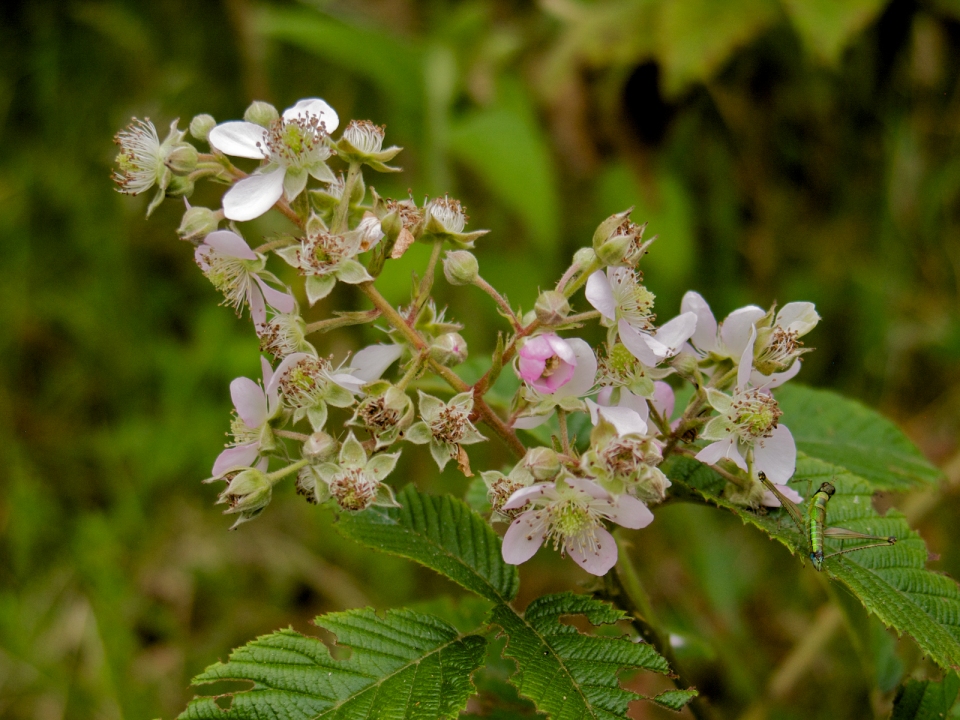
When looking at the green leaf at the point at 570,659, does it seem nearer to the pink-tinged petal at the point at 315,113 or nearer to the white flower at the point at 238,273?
the white flower at the point at 238,273

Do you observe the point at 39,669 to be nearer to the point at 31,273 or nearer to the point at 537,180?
the point at 31,273

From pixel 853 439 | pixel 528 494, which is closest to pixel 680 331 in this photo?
pixel 528 494

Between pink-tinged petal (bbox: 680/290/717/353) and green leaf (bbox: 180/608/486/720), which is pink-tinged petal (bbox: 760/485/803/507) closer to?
pink-tinged petal (bbox: 680/290/717/353)

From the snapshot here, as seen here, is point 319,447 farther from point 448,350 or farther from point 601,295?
point 601,295

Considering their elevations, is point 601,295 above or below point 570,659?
above

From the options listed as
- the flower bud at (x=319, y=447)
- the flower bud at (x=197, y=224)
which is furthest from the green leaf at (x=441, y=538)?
the flower bud at (x=197, y=224)

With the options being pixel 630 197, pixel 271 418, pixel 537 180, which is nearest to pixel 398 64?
pixel 537 180
